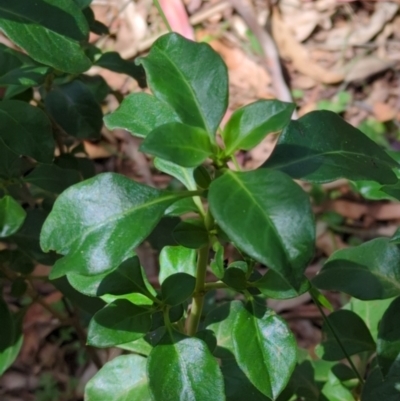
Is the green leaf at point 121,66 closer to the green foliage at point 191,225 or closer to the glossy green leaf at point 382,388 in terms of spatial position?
the green foliage at point 191,225

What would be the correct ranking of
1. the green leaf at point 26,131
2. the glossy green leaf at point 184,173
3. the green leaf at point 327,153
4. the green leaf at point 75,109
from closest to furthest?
the green leaf at point 327,153 → the glossy green leaf at point 184,173 → the green leaf at point 26,131 → the green leaf at point 75,109

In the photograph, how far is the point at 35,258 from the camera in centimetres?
101

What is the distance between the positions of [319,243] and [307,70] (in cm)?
78

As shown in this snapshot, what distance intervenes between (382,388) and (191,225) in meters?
0.37

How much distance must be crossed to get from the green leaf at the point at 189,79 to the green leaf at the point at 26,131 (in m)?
0.27

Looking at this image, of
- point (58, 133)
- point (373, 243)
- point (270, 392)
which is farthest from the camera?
point (58, 133)

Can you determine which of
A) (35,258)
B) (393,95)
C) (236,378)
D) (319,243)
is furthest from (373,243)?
(393,95)

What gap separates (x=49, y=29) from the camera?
79 centimetres

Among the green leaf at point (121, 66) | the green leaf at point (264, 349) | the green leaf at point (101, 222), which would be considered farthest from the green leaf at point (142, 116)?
the green leaf at point (121, 66)

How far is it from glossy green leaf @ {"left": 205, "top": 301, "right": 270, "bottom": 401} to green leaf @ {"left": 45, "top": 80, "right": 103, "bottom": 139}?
1.24ft

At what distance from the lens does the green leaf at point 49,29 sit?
773 millimetres

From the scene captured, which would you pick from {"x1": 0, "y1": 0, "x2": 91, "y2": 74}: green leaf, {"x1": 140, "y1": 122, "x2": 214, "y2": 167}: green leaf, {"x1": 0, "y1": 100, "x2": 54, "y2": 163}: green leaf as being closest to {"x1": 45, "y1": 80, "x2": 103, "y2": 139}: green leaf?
{"x1": 0, "y1": 100, "x2": 54, "y2": 163}: green leaf

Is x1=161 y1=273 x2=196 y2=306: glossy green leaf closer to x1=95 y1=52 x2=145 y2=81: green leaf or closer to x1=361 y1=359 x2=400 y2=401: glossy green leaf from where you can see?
x1=361 y1=359 x2=400 y2=401: glossy green leaf

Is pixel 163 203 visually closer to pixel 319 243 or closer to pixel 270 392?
pixel 270 392
